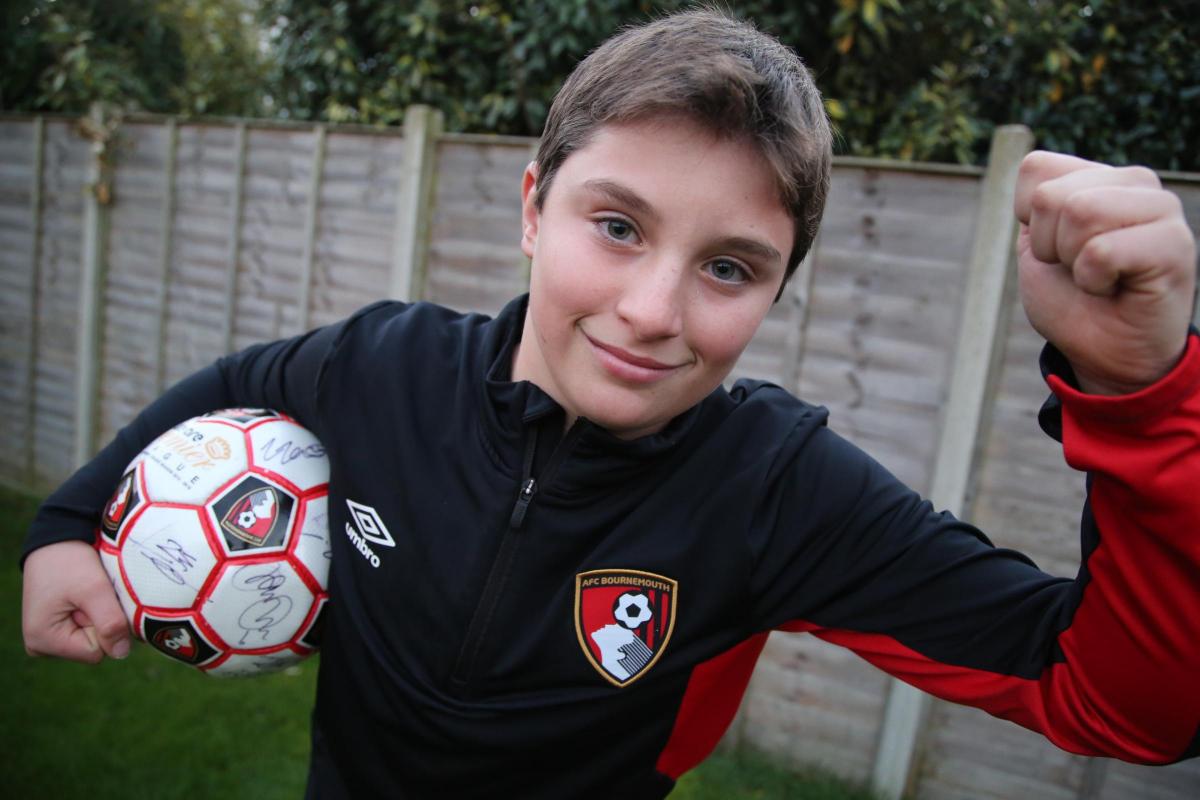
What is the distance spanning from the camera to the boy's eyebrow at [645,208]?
1244mm

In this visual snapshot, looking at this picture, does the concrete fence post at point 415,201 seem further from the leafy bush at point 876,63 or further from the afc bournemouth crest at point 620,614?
the afc bournemouth crest at point 620,614

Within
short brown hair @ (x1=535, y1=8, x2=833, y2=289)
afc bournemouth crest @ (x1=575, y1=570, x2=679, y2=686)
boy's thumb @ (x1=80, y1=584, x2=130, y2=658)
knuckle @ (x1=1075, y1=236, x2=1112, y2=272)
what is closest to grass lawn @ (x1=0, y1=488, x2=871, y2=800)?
boy's thumb @ (x1=80, y1=584, x2=130, y2=658)

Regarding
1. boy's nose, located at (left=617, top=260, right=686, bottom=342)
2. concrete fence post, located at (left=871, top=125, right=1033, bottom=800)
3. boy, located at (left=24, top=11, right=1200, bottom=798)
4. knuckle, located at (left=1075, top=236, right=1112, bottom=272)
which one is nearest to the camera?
knuckle, located at (left=1075, top=236, right=1112, bottom=272)

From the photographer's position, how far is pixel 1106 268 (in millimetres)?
889

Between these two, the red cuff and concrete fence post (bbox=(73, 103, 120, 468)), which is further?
concrete fence post (bbox=(73, 103, 120, 468))

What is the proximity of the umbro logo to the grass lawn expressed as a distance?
2180mm

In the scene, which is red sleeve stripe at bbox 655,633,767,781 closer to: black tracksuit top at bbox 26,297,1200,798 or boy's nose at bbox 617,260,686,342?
black tracksuit top at bbox 26,297,1200,798

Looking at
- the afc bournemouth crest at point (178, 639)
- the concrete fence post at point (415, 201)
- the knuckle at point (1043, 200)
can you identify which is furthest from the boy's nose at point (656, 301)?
the concrete fence post at point (415, 201)

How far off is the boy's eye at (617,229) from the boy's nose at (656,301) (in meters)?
0.07

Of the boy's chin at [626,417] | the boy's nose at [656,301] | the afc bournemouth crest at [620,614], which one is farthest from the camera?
the afc bournemouth crest at [620,614]

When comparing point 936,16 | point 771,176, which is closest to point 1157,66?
point 936,16

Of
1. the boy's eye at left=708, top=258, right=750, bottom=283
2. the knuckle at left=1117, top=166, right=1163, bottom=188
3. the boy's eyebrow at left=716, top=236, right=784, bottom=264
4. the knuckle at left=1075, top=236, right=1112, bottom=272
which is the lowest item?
the boy's eye at left=708, top=258, right=750, bottom=283

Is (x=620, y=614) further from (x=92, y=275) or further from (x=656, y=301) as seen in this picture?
(x=92, y=275)

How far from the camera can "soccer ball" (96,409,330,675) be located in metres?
1.74
